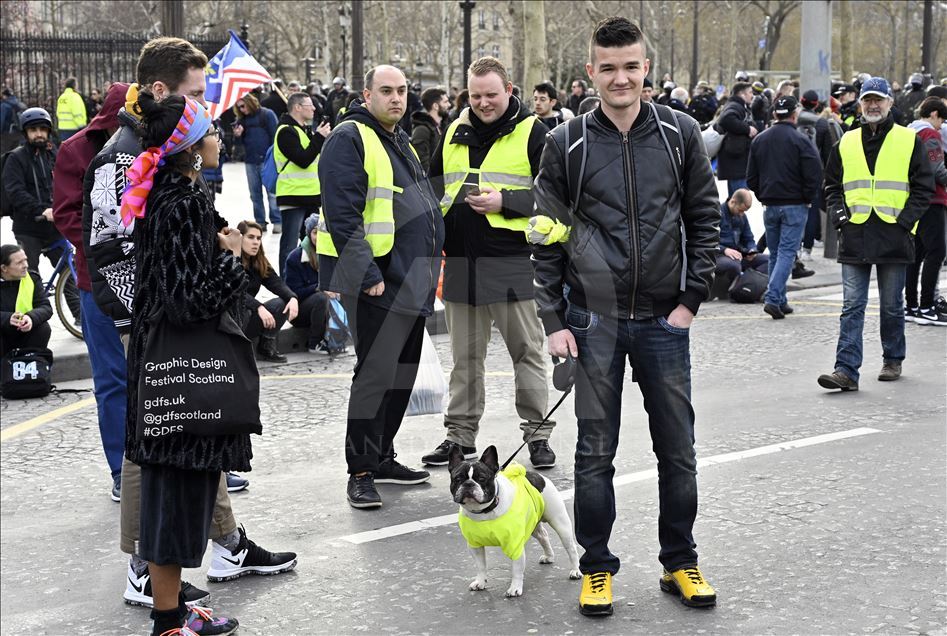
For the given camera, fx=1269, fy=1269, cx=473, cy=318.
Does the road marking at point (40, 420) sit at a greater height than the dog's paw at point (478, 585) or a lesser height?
lesser

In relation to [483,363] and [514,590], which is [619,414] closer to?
[514,590]

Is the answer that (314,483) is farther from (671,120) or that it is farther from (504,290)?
(671,120)

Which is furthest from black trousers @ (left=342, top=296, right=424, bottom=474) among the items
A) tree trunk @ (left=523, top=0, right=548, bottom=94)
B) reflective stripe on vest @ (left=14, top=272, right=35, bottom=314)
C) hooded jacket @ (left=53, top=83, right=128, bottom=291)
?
tree trunk @ (left=523, top=0, right=548, bottom=94)

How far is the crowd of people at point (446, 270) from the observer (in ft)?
13.8

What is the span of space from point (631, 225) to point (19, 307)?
19.6 ft

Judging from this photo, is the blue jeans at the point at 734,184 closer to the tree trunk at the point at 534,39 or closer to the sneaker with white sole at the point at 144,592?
the tree trunk at the point at 534,39

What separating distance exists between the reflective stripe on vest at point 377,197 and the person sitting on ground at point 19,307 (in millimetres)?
3798

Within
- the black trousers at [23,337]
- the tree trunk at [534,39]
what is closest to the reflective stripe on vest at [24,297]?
the black trousers at [23,337]

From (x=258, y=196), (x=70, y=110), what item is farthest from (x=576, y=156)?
(x=70, y=110)

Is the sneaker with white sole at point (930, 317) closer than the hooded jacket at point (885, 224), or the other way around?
the hooded jacket at point (885, 224)

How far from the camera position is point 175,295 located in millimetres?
4047

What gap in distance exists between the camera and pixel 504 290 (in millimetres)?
6648

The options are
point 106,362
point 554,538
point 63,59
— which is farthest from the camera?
point 63,59

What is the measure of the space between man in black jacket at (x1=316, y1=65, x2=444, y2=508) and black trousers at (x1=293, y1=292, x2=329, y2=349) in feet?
12.9
